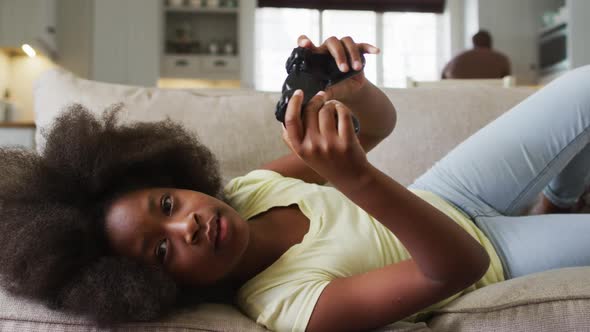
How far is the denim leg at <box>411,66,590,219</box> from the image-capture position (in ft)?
3.69

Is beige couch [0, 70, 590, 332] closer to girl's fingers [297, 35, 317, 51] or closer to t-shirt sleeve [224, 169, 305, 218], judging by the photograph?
t-shirt sleeve [224, 169, 305, 218]

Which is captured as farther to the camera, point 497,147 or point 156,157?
point 497,147

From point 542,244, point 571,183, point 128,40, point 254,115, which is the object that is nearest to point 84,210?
A: point 254,115

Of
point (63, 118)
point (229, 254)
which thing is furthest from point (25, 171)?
point (229, 254)

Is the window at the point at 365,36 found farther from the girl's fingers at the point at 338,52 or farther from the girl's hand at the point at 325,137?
the girl's hand at the point at 325,137

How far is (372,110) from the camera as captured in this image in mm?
1070

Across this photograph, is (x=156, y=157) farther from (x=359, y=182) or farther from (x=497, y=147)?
(x=497, y=147)

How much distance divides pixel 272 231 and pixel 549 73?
5.19 metres

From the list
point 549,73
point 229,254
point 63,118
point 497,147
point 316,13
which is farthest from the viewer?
point 316,13

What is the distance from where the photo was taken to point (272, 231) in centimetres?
100

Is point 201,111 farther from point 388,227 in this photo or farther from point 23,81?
point 23,81

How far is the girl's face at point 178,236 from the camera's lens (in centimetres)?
83

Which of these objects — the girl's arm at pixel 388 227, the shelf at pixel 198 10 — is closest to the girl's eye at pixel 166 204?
the girl's arm at pixel 388 227

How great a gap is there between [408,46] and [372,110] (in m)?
5.14
